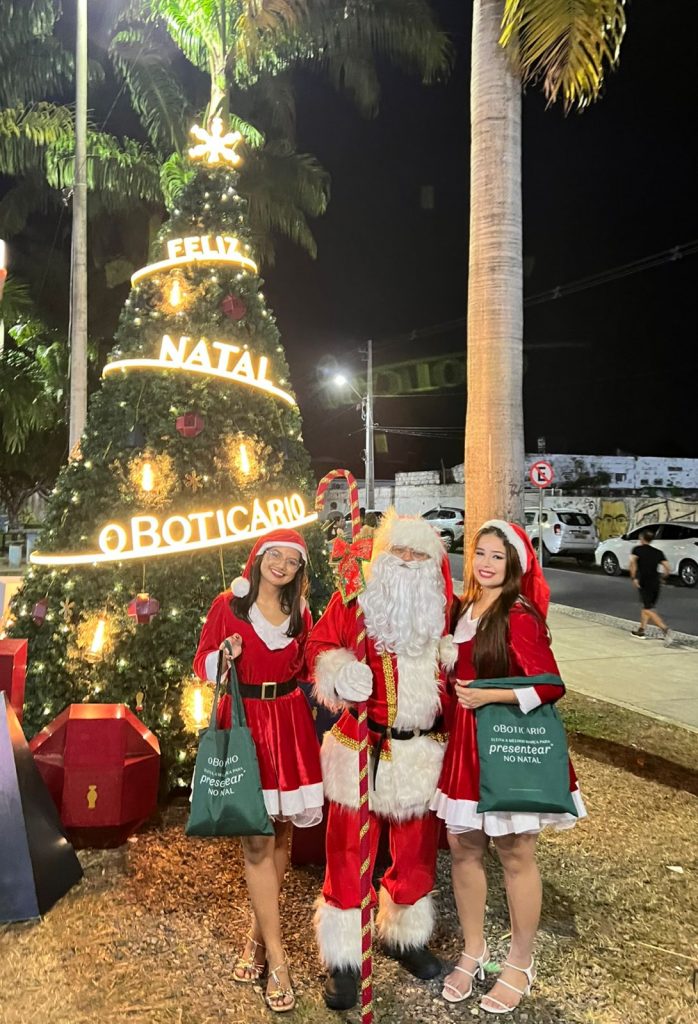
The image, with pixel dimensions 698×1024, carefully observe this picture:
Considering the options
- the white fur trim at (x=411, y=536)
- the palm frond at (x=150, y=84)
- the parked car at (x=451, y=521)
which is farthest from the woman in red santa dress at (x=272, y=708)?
the parked car at (x=451, y=521)

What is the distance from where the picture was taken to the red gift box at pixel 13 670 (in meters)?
3.73

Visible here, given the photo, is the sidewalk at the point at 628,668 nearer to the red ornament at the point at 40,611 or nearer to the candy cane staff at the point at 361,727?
the candy cane staff at the point at 361,727

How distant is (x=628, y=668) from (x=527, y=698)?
22.3 ft

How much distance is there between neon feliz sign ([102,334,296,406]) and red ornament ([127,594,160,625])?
1.41 metres

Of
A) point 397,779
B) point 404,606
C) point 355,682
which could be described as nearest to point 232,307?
point 404,606

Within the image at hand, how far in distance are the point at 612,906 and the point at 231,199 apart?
464 centimetres

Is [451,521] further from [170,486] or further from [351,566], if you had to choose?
[351,566]

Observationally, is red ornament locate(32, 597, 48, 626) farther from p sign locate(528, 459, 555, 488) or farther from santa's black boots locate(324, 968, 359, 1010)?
p sign locate(528, 459, 555, 488)

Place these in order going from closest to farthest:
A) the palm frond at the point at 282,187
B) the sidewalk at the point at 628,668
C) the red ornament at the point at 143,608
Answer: the red ornament at the point at 143,608 → the sidewalk at the point at 628,668 → the palm frond at the point at 282,187

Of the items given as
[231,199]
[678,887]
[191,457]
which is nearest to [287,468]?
[191,457]

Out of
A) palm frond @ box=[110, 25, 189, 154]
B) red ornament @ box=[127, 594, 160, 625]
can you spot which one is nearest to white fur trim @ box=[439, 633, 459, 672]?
red ornament @ box=[127, 594, 160, 625]

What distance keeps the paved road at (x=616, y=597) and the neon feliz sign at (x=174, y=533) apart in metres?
8.62

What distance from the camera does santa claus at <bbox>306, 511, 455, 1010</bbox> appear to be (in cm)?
287

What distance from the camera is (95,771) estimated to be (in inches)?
152
